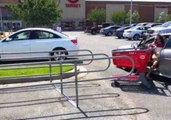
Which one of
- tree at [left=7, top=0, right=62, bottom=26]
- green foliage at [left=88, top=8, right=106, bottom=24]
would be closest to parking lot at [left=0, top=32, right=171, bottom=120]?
tree at [left=7, top=0, right=62, bottom=26]

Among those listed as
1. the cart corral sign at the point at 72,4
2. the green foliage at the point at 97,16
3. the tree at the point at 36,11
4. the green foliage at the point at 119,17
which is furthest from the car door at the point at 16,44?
the cart corral sign at the point at 72,4

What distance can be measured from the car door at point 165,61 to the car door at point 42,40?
6566 millimetres

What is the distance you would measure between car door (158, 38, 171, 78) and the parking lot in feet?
1.29

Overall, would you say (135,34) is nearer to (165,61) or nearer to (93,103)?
(165,61)

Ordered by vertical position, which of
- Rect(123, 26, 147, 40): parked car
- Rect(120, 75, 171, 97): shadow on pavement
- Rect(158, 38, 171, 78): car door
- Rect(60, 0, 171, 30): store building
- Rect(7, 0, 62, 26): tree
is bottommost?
Rect(120, 75, 171, 97): shadow on pavement

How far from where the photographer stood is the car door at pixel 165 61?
363 inches

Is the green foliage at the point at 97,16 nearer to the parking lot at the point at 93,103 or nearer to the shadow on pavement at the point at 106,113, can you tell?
the parking lot at the point at 93,103

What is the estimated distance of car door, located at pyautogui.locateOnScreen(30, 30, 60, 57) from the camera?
48.7 ft

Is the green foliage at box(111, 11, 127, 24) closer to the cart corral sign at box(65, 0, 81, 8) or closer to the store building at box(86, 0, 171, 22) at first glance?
the store building at box(86, 0, 171, 22)

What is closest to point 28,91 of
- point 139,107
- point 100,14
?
point 139,107

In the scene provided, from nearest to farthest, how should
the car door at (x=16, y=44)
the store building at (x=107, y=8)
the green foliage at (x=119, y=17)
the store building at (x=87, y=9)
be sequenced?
the car door at (x=16, y=44)
the green foliage at (x=119, y=17)
the store building at (x=87, y=9)
the store building at (x=107, y=8)

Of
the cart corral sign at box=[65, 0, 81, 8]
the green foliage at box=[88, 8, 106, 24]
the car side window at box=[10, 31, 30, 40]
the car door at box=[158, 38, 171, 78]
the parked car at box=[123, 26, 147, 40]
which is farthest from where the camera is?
the cart corral sign at box=[65, 0, 81, 8]

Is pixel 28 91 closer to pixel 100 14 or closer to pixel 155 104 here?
pixel 155 104

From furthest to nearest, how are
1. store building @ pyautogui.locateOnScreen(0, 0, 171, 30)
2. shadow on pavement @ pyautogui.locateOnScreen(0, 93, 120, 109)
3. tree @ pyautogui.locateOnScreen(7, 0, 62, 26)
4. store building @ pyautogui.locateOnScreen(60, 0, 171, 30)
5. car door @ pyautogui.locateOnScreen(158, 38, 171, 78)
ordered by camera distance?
store building @ pyautogui.locateOnScreen(60, 0, 171, 30) < store building @ pyautogui.locateOnScreen(0, 0, 171, 30) < tree @ pyautogui.locateOnScreen(7, 0, 62, 26) < car door @ pyautogui.locateOnScreen(158, 38, 171, 78) < shadow on pavement @ pyautogui.locateOnScreen(0, 93, 120, 109)
